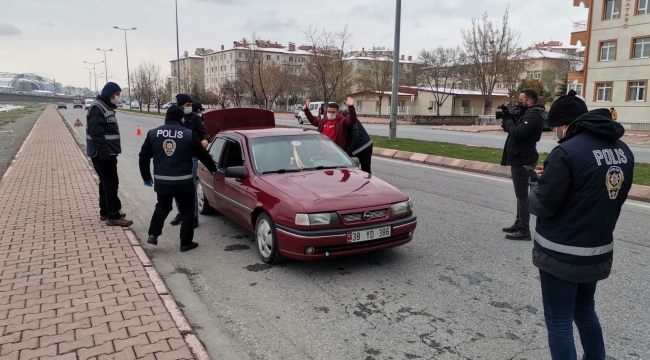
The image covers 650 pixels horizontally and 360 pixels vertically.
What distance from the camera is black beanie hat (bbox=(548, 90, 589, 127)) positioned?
276 centimetres

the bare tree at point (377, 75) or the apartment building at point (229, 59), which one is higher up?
the apartment building at point (229, 59)

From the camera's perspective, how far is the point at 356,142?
26.2 ft

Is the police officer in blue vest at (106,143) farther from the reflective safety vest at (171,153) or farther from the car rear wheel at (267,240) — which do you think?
the car rear wheel at (267,240)

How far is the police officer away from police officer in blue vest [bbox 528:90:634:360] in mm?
4092

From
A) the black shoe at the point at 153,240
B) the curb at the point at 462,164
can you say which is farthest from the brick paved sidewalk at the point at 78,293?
the curb at the point at 462,164

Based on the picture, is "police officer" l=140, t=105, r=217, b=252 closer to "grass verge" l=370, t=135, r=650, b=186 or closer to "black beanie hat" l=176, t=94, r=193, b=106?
"black beanie hat" l=176, t=94, r=193, b=106

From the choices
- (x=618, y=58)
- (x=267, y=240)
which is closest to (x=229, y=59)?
(x=618, y=58)

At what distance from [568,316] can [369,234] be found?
2.35m

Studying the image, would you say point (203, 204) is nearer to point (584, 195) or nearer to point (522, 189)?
point (522, 189)

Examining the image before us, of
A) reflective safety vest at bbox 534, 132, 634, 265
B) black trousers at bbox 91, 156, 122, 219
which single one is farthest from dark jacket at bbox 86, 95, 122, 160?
reflective safety vest at bbox 534, 132, 634, 265

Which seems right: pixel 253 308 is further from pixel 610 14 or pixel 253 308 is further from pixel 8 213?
pixel 610 14

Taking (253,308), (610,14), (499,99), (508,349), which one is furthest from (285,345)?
(499,99)

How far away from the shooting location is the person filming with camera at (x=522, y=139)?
5.80m

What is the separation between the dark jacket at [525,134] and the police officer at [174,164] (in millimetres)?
3825
